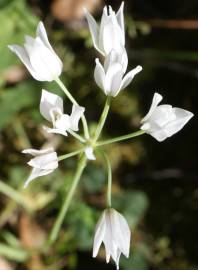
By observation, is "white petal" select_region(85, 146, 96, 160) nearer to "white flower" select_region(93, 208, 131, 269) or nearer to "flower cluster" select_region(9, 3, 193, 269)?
"flower cluster" select_region(9, 3, 193, 269)

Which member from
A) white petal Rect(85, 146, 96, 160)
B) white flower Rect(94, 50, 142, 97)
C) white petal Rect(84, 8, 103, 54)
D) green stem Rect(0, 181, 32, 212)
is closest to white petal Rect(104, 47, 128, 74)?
white flower Rect(94, 50, 142, 97)

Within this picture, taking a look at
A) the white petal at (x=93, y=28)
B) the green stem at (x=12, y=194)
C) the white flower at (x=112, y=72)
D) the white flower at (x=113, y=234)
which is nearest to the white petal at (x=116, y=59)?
the white flower at (x=112, y=72)

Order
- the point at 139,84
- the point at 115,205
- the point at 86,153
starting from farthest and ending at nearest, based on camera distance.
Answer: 1. the point at 139,84
2. the point at 115,205
3. the point at 86,153

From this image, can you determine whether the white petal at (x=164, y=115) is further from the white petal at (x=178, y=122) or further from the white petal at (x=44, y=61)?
the white petal at (x=44, y=61)

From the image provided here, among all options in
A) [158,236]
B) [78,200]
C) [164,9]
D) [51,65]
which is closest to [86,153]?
[51,65]

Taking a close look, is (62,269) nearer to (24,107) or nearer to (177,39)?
(24,107)

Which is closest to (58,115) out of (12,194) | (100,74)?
(100,74)
